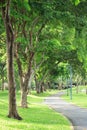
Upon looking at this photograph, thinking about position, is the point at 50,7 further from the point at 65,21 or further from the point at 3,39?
the point at 3,39

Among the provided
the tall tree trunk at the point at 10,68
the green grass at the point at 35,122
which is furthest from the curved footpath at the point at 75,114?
the tall tree trunk at the point at 10,68

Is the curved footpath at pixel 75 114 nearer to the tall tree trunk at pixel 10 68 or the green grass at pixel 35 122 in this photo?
the green grass at pixel 35 122

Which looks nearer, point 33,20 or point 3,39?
point 33,20

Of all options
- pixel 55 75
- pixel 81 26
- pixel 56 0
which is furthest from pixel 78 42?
pixel 55 75

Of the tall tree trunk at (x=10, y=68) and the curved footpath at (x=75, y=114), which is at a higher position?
the tall tree trunk at (x=10, y=68)

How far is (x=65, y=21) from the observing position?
22156 millimetres

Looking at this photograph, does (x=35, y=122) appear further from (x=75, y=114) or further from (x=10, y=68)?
(x=75, y=114)

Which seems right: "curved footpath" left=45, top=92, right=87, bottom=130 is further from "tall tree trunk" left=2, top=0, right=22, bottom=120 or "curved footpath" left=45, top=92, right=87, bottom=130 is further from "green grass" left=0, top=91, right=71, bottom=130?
"tall tree trunk" left=2, top=0, right=22, bottom=120

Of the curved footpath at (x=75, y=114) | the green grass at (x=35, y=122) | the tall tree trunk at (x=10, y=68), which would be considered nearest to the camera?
the green grass at (x=35, y=122)

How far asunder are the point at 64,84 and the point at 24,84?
386 ft

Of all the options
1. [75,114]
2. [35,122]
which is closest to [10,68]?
[35,122]

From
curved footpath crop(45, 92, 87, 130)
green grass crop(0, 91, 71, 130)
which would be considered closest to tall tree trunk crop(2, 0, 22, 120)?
green grass crop(0, 91, 71, 130)

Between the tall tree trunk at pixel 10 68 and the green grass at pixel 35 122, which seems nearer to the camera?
the green grass at pixel 35 122

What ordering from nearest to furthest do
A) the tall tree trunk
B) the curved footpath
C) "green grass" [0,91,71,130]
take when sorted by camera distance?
"green grass" [0,91,71,130]
the curved footpath
the tall tree trunk
